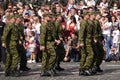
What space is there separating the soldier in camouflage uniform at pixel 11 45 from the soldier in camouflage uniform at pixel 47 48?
82 cm

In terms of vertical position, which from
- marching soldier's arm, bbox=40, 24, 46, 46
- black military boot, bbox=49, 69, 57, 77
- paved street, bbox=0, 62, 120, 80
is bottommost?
paved street, bbox=0, 62, 120, 80

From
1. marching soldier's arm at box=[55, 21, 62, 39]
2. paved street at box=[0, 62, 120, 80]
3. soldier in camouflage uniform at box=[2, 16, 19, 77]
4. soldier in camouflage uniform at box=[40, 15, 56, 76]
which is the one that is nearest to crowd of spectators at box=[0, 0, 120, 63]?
paved street at box=[0, 62, 120, 80]

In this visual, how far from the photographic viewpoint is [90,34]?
1452 cm

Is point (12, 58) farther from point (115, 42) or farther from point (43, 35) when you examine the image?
point (115, 42)

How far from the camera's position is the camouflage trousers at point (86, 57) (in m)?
14.4

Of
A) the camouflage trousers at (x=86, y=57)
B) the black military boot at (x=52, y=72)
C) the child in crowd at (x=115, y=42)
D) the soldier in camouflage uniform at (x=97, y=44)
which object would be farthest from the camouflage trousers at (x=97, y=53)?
the child in crowd at (x=115, y=42)

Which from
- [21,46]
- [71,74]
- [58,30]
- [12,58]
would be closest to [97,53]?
[71,74]

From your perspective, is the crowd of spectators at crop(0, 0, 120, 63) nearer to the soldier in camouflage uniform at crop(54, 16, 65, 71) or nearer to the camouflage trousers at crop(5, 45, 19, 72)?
the soldier in camouflage uniform at crop(54, 16, 65, 71)

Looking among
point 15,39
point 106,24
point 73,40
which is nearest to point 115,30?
point 106,24

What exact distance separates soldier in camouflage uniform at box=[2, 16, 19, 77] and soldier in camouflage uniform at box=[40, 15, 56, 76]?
816mm

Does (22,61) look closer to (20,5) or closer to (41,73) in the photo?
(41,73)

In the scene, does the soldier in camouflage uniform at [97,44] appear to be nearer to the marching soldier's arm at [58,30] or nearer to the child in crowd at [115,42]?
the marching soldier's arm at [58,30]

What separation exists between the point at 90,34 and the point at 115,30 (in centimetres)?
482

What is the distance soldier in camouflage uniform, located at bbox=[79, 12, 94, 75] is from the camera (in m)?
14.4
